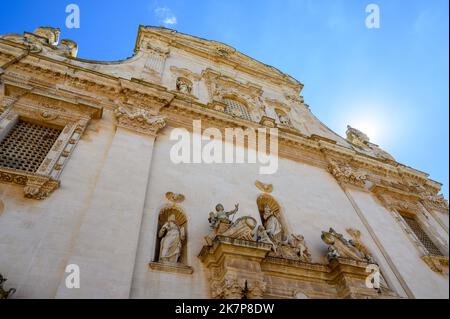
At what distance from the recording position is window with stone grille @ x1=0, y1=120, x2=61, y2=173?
25.9ft

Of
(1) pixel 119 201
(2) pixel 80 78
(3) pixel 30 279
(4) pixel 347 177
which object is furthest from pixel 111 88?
(4) pixel 347 177

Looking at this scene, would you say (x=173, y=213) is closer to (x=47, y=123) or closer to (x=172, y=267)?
(x=172, y=267)

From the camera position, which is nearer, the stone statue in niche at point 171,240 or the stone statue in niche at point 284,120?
the stone statue in niche at point 171,240

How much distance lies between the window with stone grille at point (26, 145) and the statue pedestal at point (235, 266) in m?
5.34

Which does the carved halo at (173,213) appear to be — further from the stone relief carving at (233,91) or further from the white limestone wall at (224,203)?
the stone relief carving at (233,91)

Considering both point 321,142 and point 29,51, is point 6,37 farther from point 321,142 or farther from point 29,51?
point 321,142

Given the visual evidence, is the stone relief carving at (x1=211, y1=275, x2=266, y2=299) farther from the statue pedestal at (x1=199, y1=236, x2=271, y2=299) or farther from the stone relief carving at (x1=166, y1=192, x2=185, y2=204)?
the stone relief carving at (x1=166, y1=192, x2=185, y2=204)

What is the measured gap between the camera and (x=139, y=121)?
1018 cm

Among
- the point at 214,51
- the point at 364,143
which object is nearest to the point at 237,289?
the point at 364,143

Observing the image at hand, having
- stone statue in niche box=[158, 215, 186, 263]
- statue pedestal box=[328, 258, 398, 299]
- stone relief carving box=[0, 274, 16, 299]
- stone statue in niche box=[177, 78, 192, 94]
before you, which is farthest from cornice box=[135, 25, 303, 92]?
statue pedestal box=[328, 258, 398, 299]

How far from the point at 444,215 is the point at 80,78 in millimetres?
18101

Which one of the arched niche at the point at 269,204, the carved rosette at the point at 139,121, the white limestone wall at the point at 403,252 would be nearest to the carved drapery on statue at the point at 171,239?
the carved rosette at the point at 139,121

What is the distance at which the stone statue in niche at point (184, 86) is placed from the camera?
1402cm

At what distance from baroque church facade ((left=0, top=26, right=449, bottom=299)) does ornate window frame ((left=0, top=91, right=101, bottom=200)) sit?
34mm
